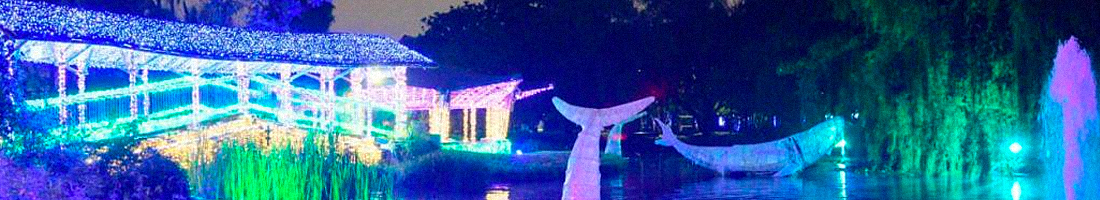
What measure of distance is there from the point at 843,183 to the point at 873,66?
3389 mm

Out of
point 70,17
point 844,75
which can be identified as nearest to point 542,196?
point 70,17

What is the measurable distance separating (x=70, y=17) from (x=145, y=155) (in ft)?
18.0

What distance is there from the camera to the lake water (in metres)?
19.4

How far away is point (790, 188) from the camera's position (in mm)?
21250

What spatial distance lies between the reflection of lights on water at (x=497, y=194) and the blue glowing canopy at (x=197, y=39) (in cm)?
444

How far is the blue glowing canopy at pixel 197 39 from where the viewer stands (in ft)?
54.7

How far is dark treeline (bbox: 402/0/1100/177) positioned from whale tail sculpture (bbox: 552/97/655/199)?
1219 centimetres

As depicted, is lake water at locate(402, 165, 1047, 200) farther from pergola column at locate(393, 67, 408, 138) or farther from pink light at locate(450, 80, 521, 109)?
pink light at locate(450, 80, 521, 109)

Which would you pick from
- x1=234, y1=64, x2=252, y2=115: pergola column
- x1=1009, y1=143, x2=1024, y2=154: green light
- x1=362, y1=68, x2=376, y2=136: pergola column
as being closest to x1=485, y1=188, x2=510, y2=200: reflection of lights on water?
x1=234, y1=64, x2=252, y2=115: pergola column

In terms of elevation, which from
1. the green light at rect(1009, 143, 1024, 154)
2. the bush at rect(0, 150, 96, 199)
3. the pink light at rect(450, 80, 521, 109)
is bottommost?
the bush at rect(0, 150, 96, 199)

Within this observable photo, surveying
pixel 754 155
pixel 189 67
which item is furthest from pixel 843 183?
pixel 189 67

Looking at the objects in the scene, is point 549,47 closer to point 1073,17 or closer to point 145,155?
point 1073,17

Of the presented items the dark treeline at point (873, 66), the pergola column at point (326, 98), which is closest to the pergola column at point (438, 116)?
the pergola column at point (326, 98)

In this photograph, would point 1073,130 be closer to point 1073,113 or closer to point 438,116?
point 1073,113
